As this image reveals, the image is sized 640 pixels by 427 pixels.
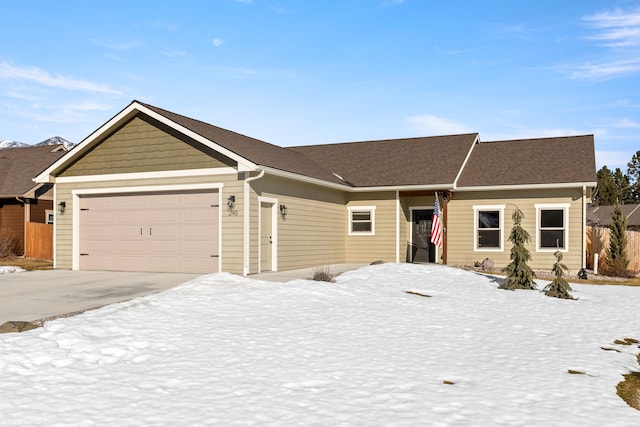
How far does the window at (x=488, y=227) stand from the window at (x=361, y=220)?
3.94 metres

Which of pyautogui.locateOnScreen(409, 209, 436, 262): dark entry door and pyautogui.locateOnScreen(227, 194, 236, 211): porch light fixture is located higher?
pyautogui.locateOnScreen(227, 194, 236, 211): porch light fixture

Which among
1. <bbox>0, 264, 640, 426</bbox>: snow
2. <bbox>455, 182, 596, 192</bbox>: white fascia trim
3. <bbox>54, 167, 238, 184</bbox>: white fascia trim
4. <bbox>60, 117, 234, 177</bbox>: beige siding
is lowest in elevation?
<bbox>0, 264, 640, 426</bbox>: snow

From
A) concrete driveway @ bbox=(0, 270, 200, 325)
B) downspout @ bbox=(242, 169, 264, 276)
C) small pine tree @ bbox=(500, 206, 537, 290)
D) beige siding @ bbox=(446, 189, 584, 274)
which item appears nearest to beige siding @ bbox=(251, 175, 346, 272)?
downspout @ bbox=(242, 169, 264, 276)

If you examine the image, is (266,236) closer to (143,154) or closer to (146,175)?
(146,175)

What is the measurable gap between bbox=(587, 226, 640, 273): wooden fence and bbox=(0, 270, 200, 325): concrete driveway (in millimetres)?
15364

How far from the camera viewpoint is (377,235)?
74.0 feet

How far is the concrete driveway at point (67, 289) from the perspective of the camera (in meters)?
10.8

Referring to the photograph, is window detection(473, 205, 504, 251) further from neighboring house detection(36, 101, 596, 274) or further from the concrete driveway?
the concrete driveway

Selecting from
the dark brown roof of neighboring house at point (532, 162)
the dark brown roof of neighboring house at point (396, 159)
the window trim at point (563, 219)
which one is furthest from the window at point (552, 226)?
the dark brown roof of neighboring house at point (396, 159)

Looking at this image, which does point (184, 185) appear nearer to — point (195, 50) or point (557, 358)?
point (195, 50)

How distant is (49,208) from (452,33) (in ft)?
65.9

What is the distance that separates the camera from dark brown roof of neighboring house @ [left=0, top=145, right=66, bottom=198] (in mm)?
26719

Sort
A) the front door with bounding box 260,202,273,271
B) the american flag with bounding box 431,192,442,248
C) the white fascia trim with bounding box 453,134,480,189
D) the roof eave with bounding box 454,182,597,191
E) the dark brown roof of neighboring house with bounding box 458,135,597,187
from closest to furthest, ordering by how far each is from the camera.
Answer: the front door with bounding box 260,202,273,271, the roof eave with bounding box 454,182,597,191, the american flag with bounding box 431,192,442,248, the dark brown roof of neighboring house with bounding box 458,135,597,187, the white fascia trim with bounding box 453,134,480,189

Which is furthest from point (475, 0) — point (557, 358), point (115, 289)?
point (115, 289)
